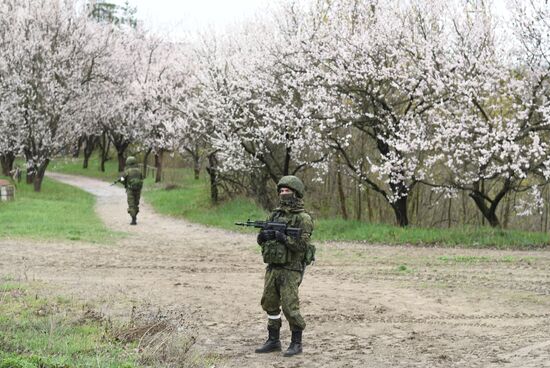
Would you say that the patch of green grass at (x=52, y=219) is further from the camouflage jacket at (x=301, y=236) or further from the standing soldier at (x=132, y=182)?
the camouflage jacket at (x=301, y=236)

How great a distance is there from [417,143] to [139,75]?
2867 cm

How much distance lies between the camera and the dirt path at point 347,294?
7207 millimetres

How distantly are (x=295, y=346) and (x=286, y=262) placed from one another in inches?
36.3

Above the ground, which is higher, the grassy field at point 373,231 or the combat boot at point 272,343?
the grassy field at point 373,231

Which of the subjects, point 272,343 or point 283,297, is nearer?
point 283,297

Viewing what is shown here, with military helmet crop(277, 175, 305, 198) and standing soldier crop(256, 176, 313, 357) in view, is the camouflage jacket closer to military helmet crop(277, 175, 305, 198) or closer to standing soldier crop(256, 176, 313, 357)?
standing soldier crop(256, 176, 313, 357)

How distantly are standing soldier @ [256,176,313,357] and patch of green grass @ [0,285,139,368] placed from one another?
161 cm

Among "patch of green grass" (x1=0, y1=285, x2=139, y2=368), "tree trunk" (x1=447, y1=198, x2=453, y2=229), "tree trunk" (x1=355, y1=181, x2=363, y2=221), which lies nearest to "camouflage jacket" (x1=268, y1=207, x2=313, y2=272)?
"patch of green grass" (x1=0, y1=285, x2=139, y2=368)

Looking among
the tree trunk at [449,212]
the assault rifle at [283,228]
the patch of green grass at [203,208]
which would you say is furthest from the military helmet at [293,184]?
the tree trunk at [449,212]

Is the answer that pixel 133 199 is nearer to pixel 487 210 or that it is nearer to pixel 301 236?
pixel 487 210

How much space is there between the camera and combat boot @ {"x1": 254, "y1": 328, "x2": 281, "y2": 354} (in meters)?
7.29

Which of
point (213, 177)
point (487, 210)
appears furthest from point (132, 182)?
point (487, 210)

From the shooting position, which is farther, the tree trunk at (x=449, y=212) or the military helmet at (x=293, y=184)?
the tree trunk at (x=449, y=212)

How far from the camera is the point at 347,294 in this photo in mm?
10320
